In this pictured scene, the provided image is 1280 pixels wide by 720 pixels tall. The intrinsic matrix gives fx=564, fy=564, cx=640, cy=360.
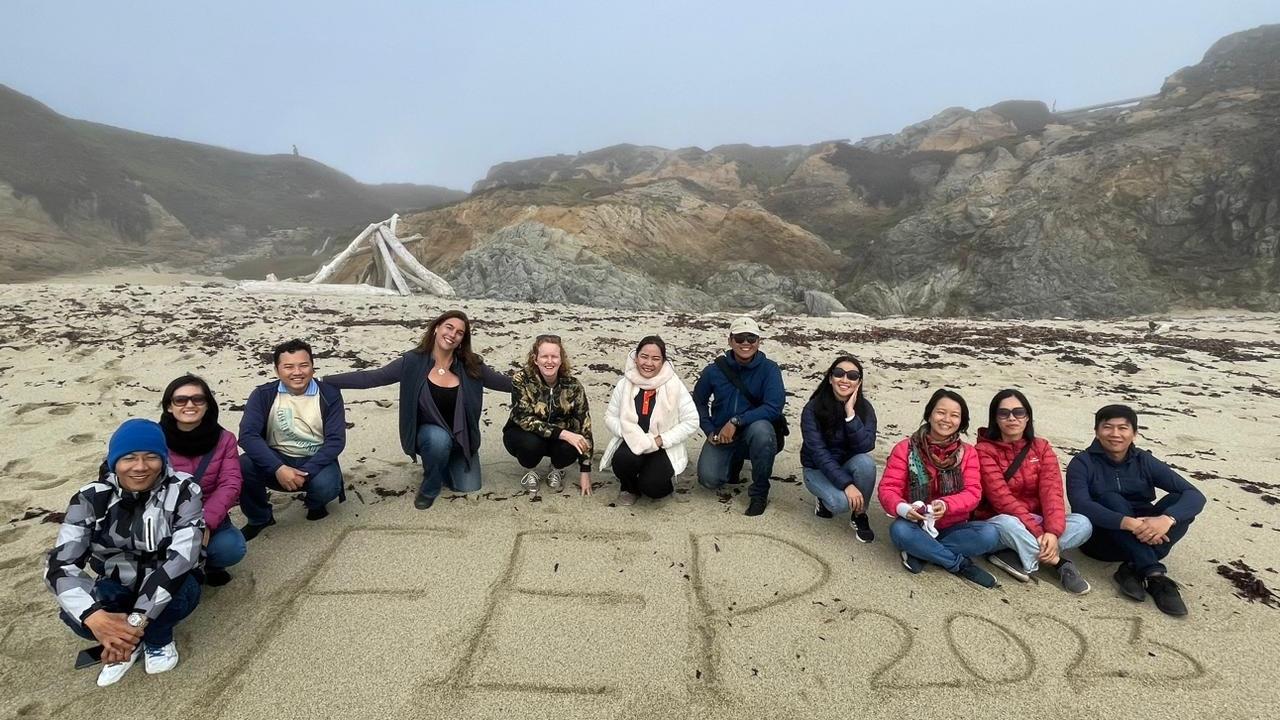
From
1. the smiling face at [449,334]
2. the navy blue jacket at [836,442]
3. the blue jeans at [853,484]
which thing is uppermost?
the smiling face at [449,334]

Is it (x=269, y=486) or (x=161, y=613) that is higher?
(x=269, y=486)

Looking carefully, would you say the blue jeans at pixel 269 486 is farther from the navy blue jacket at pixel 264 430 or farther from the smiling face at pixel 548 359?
the smiling face at pixel 548 359

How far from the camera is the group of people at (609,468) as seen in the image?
273 cm

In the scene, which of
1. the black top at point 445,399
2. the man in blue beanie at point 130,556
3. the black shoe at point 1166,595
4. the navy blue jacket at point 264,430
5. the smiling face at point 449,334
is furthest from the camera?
the black top at point 445,399

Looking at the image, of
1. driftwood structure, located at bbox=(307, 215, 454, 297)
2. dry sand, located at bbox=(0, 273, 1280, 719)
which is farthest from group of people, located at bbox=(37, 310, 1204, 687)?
driftwood structure, located at bbox=(307, 215, 454, 297)

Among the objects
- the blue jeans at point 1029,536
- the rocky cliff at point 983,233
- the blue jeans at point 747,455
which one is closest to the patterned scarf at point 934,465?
the blue jeans at point 1029,536

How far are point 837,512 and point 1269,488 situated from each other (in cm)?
395

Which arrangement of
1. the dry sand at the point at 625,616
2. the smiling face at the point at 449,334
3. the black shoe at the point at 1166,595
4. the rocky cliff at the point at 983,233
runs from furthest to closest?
the rocky cliff at the point at 983,233
the smiling face at the point at 449,334
the black shoe at the point at 1166,595
the dry sand at the point at 625,616

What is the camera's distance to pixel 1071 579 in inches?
137

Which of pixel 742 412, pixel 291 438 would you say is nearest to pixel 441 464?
pixel 291 438

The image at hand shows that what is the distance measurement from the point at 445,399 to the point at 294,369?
110 cm

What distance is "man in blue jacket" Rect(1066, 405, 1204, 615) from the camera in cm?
341

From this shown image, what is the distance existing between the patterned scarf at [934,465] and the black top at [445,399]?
11.4 ft

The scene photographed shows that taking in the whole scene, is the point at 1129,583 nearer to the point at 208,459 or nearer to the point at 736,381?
the point at 736,381
